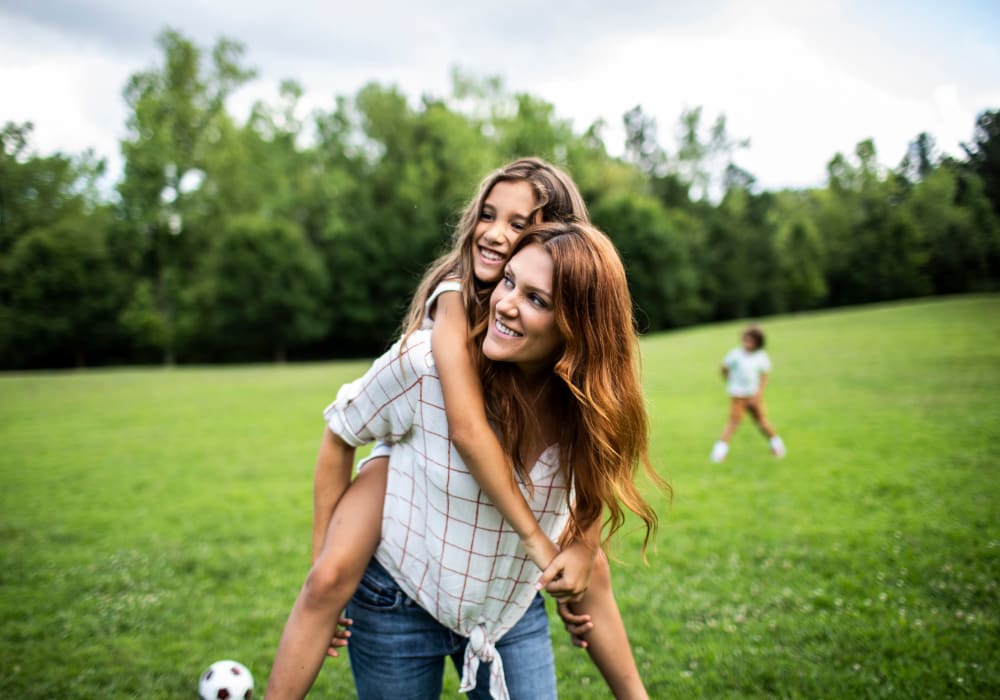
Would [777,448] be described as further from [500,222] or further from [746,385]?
[500,222]

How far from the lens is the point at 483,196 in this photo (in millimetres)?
3033

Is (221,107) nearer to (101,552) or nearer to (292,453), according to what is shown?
(292,453)

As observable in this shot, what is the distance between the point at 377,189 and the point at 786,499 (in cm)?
4206

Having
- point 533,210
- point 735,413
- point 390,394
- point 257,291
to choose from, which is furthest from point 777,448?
point 257,291

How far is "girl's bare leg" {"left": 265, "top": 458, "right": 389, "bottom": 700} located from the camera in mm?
2176

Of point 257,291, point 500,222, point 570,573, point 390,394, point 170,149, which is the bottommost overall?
point 257,291

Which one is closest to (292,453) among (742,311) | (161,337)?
(161,337)

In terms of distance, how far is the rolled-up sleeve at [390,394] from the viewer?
2.06 metres

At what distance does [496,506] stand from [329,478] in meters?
0.69

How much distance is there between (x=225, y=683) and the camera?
9.89ft

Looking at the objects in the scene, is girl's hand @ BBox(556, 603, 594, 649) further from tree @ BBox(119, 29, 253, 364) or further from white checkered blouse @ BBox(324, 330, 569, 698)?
tree @ BBox(119, 29, 253, 364)

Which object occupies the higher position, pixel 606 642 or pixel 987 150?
pixel 987 150

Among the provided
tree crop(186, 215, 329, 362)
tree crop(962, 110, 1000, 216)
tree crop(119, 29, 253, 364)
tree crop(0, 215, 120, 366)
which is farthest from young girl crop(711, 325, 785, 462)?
tree crop(119, 29, 253, 364)

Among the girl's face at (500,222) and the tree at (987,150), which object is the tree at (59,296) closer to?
the girl's face at (500,222)
